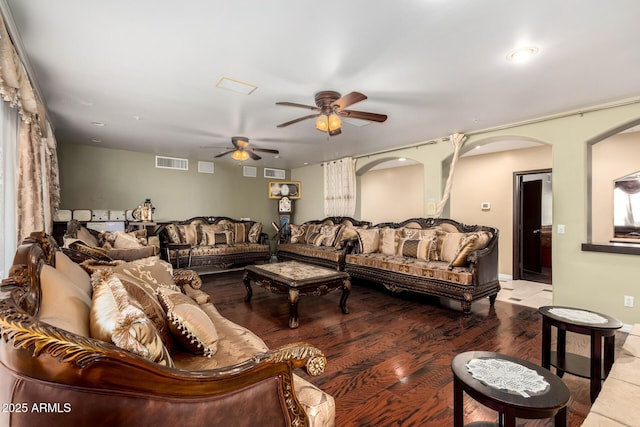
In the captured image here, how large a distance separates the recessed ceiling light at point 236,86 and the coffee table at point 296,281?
205cm

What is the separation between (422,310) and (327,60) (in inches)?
121

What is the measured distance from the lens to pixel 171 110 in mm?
3570

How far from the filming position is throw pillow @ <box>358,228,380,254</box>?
16.6ft

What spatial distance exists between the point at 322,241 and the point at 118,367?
18.1 ft

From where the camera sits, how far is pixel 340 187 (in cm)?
664

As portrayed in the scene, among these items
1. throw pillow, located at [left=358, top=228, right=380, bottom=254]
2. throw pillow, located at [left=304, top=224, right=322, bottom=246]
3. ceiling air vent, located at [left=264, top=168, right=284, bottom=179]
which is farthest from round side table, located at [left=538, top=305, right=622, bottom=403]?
ceiling air vent, located at [left=264, top=168, right=284, bottom=179]

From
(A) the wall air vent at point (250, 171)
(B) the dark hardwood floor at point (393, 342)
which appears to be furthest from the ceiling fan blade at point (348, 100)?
(A) the wall air vent at point (250, 171)

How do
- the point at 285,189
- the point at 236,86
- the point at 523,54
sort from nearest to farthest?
the point at 523,54
the point at 236,86
the point at 285,189

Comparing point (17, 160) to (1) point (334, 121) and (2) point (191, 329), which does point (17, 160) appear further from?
(1) point (334, 121)

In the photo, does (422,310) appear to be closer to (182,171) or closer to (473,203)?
(473,203)

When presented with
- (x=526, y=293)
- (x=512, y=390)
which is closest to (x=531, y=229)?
(x=526, y=293)

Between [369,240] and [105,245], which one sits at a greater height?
[105,245]

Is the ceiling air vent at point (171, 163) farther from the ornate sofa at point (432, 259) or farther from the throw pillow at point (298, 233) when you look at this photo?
the ornate sofa at point (432, 259)

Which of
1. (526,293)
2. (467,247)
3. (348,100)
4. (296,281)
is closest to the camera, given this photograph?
(348,100)
